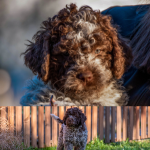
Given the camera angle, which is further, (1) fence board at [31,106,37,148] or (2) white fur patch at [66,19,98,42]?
(1) fence board at [31,106,37,148]

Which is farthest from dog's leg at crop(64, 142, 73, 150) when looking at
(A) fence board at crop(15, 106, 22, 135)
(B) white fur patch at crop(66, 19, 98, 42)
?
(B) white fur patch at crop(66, 19, 98, 42)

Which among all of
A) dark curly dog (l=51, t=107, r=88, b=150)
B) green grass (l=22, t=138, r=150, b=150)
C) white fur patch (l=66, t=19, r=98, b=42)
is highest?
white fur patch (l=66, t=19, r=98, b=42)

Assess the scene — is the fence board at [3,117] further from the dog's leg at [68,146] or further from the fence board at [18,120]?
the dog's leg at [68,146]

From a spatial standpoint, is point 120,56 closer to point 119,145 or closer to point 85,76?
point 85,76

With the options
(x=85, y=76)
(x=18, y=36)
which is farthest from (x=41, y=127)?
(x=18, y=36)

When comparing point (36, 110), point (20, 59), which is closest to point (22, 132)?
point (36, 110)

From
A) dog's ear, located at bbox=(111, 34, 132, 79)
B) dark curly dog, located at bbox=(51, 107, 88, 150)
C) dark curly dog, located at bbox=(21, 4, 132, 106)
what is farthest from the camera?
dog's ear, located at bbox=(111, 34, 132, 79)

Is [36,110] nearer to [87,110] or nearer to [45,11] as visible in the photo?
[87,110]

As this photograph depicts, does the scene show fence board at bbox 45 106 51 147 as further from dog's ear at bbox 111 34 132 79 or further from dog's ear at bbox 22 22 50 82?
dog's ear at bbox 111 34 132 79
